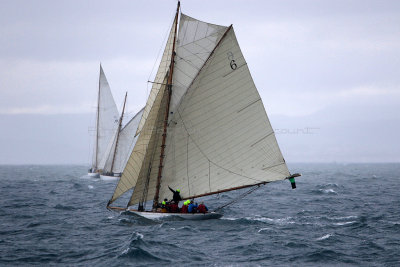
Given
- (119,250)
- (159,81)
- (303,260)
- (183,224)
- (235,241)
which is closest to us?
(303,260)

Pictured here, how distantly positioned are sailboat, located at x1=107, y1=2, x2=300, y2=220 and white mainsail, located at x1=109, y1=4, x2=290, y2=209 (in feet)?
0.22

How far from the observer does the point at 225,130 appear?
1174 inches

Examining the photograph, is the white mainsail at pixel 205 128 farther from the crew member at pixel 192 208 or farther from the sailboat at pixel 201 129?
the crew member at pixel 192 208

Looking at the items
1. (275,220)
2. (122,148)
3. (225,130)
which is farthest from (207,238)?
(122,148)

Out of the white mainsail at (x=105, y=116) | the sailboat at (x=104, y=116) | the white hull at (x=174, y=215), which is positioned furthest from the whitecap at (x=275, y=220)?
the white mainsail at (x=105, y=116)

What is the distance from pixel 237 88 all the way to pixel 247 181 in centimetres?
631

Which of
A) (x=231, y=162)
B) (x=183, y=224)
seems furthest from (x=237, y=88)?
(x=183, y=224)

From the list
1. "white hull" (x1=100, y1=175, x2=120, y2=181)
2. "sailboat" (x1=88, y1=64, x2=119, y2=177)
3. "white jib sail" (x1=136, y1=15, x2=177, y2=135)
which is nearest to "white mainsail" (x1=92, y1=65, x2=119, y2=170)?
"sailboat" (x1=88, y1=64, x2=119, y2=177)

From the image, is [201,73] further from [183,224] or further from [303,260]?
[303,260]

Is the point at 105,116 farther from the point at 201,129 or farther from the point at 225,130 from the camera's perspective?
the point at 225,130

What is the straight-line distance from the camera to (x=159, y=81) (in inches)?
1238

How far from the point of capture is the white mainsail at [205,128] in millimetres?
29531

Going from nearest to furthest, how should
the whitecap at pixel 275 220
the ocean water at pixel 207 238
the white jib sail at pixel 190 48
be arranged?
the ocean water at pixel 207 238, the white jib sail at pixel 190 48, the whitecap at pixel 275 220

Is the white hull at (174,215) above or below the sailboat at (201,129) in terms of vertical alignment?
below
